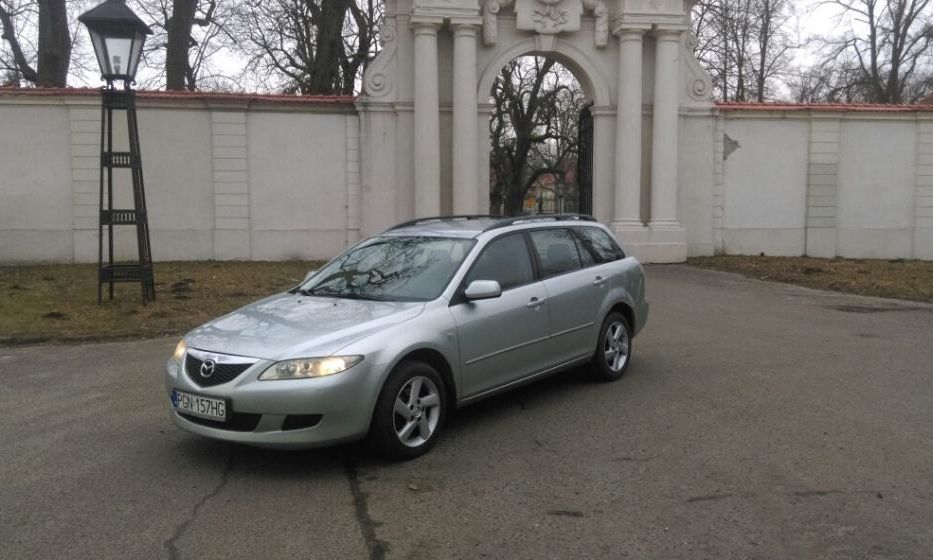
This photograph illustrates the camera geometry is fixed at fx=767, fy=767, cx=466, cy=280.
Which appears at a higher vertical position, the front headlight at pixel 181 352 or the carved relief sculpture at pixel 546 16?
the carved relief sculpture at pixel 546 16

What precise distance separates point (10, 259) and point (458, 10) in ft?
37.6

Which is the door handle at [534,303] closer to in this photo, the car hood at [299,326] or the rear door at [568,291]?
the rear door at [568,291]

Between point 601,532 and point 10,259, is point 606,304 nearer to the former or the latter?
point 601,532

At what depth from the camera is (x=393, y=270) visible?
5.82m

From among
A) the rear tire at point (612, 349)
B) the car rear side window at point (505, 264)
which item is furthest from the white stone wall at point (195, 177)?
the car rear side window at point (505, 264)

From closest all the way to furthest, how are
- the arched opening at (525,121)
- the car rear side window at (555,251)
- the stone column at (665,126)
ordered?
the car rear side window at (555,251) < the stone column at (665,126) < the arched opening at (525,121)

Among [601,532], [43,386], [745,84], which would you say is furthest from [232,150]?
[745,84]

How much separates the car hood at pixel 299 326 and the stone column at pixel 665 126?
47.0ft

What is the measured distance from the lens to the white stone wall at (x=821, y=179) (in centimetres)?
1941

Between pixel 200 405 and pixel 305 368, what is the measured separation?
72cm

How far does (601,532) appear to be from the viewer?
3799 mm

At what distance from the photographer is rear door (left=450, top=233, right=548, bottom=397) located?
5.37 meters

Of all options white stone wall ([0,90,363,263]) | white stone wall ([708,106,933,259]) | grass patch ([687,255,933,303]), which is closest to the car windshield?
grass patch ([687,255,933,303])

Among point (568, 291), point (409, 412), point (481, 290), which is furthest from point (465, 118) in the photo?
point (409, 412)
